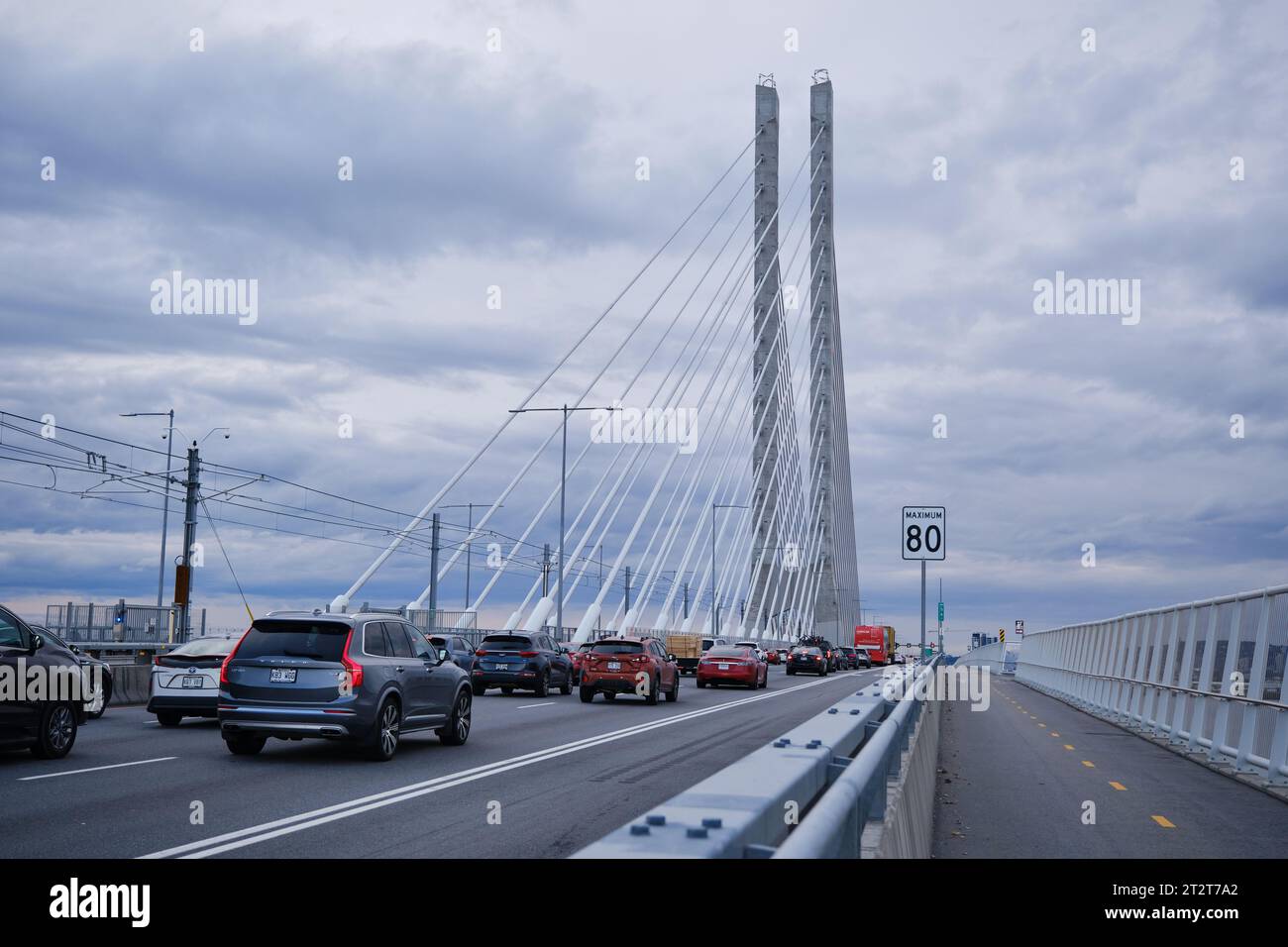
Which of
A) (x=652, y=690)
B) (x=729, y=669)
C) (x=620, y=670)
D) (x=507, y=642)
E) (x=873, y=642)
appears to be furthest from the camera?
(x=873, y=642)

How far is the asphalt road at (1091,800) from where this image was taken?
9.93 m

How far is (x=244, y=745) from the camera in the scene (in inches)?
598

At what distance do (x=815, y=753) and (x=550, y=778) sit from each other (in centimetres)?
870

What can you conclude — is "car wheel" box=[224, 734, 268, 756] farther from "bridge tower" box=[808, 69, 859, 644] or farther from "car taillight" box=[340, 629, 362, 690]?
"bridge tower" box=[808, 69, 859, 644]

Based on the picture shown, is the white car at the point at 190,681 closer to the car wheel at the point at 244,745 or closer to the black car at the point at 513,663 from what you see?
the car wheel at the point at 244,745

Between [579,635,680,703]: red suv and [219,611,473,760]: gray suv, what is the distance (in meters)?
13.0

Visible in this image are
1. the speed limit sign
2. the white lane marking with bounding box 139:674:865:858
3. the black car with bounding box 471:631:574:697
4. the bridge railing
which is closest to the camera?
the white lane marking with bounding box 139:674:865:858

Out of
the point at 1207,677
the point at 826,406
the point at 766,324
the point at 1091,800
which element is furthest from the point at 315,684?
the point at 826,406

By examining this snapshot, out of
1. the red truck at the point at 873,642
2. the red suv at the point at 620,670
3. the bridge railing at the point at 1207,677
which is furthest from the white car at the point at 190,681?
the red truck at the point at 873,642

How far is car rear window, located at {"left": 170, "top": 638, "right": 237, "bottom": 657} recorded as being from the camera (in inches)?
755

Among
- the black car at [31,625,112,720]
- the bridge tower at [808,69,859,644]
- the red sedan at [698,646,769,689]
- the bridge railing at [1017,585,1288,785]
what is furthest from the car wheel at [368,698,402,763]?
the bridge tower at [808,69,859,644]

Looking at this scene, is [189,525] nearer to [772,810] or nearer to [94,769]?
[94,769]

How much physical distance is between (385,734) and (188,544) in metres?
28.8
